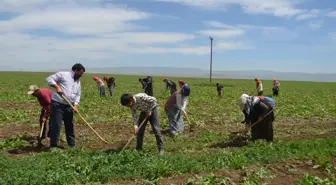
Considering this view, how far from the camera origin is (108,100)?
72.2 feet

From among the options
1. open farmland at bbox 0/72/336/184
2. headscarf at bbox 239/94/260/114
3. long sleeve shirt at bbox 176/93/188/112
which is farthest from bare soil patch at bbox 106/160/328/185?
long sleeve shirt at bbox 176/93/188/112

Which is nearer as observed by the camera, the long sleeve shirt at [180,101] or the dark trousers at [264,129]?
the dark trousers at [264,129]

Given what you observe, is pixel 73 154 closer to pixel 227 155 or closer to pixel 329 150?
pixel 227 155

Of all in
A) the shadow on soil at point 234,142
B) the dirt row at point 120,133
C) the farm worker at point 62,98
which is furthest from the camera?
the shadow on soil at point 234,142

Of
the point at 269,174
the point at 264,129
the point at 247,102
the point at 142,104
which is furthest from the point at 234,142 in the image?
the point at 269,174

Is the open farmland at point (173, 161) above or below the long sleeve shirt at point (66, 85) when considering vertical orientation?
below

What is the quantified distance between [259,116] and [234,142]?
3.41ft

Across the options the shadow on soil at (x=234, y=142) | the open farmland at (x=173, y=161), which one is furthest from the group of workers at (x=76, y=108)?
the open farmland at (x=173, y=161)

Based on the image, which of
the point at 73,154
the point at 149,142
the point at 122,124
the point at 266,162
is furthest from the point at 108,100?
the point at 266,162

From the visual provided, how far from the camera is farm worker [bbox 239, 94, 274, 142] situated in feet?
32.6

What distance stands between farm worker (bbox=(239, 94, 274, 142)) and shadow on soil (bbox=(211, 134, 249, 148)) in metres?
0.38

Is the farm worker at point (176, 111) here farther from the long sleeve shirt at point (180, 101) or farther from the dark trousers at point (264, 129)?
the dark trousers at point (264, 129)

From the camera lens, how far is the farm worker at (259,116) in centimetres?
993

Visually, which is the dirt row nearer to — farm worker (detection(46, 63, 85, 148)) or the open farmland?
the open farmland
